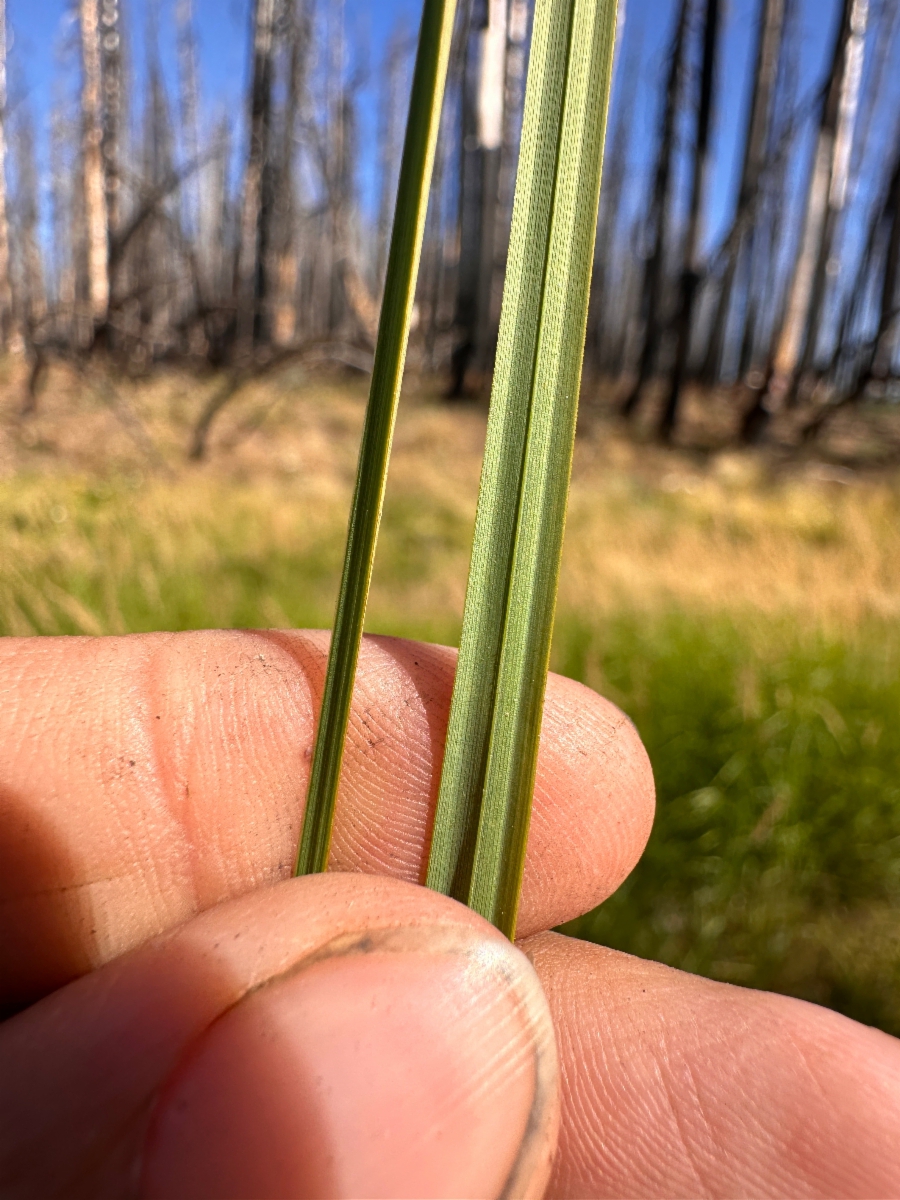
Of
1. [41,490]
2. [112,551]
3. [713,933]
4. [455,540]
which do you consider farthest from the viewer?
[455,540]

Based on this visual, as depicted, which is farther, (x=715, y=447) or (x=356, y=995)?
(x=715, y=447)

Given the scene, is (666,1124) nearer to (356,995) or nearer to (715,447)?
(356,995)

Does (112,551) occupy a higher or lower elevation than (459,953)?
lower

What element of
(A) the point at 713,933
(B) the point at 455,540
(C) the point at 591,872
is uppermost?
(C) the point at 591,872

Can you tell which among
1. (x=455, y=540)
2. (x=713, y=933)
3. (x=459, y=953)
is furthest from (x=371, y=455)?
(x=455, y=540)

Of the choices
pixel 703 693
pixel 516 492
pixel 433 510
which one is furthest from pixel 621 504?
pixel 516 492

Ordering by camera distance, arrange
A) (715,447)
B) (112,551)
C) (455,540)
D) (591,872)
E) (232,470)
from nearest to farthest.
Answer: (591,872)
(112,551)
(455,540)
(232,470)
(715,447)

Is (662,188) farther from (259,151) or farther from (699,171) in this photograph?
(259,151)
